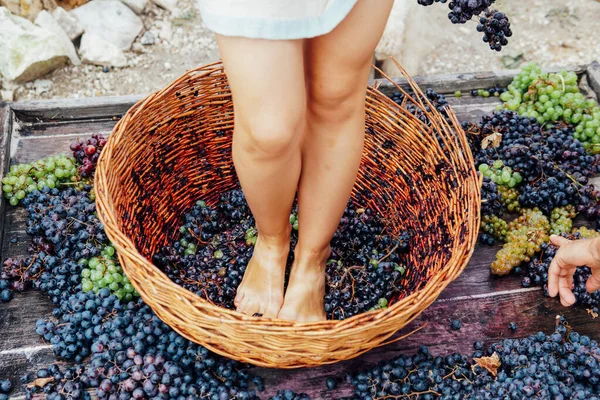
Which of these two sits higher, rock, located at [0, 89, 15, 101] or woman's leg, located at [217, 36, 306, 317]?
woman's leg, located at [217, 36, 306, 317]

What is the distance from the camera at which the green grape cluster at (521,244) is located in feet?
5.98

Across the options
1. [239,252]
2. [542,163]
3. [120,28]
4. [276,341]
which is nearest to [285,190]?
[276,341]

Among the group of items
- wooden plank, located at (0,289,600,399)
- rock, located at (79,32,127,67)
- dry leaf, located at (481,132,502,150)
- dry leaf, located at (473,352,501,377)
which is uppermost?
dry leaf, located at (481,132,502,150)

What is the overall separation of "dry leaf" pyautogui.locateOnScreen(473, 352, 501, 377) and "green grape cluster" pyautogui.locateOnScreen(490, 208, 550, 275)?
34 centimetres

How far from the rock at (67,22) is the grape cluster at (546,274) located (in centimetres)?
283

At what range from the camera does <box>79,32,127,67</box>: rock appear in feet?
10.5

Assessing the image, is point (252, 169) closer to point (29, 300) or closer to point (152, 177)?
point (152, 177)

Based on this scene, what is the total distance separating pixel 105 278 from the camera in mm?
1670

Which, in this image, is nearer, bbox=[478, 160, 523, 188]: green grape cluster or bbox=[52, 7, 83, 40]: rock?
bbox=[478, 160, 523, 188]: green grape cluster

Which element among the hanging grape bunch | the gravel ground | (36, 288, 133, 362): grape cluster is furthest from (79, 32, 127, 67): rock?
the hanging grape bunch

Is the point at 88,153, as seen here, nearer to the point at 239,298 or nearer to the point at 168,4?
the point at 239,298

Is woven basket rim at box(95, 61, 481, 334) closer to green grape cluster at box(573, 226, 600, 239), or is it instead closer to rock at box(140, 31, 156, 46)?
green grape cluster at box(573, 226, 600, 239)

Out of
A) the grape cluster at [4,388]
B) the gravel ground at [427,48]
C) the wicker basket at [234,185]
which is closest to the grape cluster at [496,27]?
the wicker basket at [234,185]

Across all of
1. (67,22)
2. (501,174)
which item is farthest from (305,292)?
(67,22)
